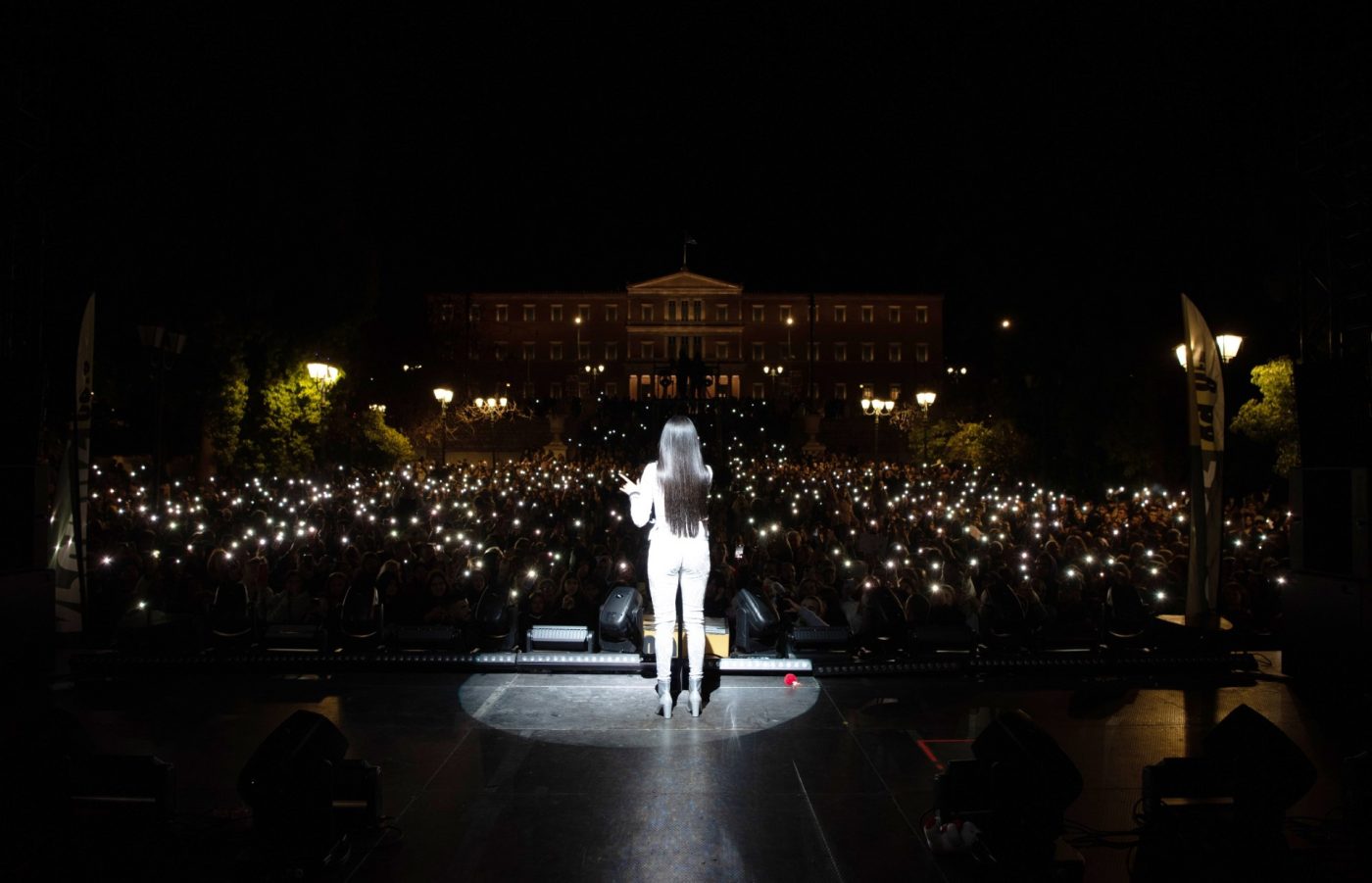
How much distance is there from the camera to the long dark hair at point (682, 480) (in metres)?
5.48

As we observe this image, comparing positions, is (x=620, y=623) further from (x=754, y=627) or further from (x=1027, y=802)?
(x=1027, y=802)

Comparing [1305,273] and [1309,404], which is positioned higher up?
[1305,273]

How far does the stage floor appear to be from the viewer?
11.8 feet

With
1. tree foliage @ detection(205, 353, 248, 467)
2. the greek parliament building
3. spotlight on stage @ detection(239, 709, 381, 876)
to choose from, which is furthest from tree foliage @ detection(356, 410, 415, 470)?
the greek parliament building

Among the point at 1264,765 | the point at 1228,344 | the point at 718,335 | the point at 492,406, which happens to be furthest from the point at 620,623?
the point at 718,335

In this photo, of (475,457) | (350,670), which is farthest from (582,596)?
(475,457)

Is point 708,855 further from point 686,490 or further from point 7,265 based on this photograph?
point 7,265

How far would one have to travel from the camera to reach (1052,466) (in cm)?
Result: 2659

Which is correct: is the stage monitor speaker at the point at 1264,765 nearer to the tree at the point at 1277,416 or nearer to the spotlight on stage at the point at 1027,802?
the spotlight on stage at the point at 1027,802

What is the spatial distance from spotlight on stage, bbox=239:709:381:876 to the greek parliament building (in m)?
75.9

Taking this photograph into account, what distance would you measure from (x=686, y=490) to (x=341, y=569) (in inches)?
200

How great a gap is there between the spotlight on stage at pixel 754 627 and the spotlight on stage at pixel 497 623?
2.11 m

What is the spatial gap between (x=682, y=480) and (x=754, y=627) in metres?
2.68

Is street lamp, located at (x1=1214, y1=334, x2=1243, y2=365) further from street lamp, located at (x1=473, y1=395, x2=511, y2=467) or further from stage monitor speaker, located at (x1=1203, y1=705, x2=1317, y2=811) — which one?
street lamp, located at (x1=473, y1=395, x2=511, y2=467)
